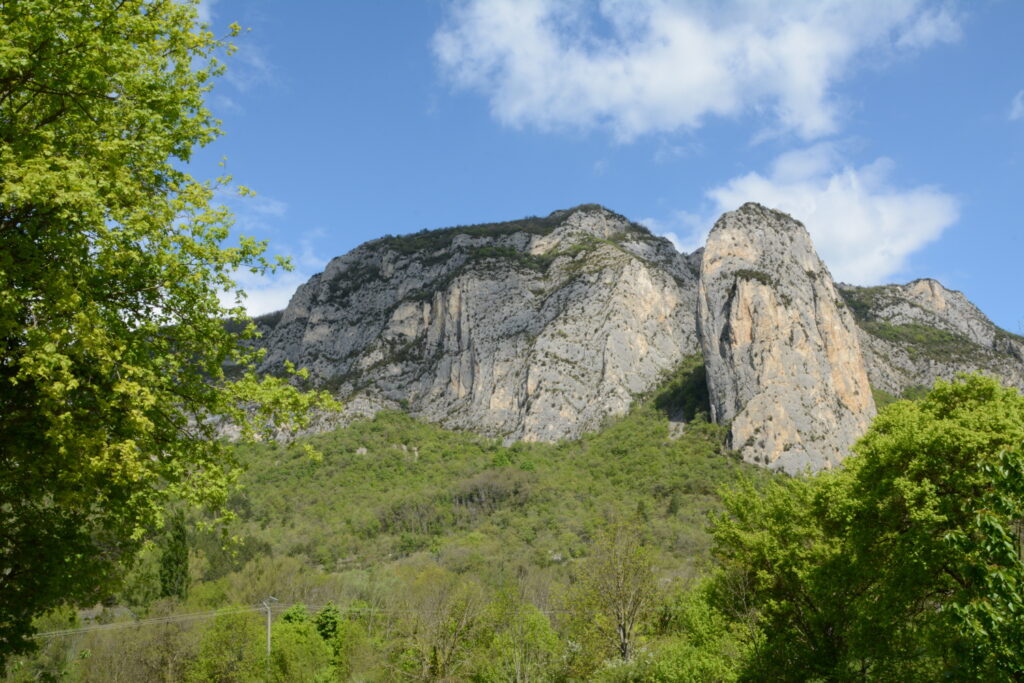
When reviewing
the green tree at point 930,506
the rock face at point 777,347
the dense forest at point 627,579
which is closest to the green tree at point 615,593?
the dense forest at point 627,579

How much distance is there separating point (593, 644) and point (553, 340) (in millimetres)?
103104

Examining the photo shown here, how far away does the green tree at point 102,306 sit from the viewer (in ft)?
20.7

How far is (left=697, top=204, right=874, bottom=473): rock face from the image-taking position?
Result: 94125mm

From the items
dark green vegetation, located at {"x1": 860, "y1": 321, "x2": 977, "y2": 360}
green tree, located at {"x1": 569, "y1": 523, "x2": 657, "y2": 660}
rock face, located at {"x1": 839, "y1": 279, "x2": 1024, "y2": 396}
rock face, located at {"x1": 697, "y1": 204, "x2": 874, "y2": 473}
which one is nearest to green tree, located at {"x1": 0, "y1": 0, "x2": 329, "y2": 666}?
green tree, located at {"x1": 569, "y1": 523, "x2": 657, "y2": 660}

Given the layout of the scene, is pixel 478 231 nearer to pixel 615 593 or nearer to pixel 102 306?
pixel 615 593

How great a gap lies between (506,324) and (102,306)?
130 m

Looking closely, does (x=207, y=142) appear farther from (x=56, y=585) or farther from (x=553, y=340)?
(x=553, y=340)

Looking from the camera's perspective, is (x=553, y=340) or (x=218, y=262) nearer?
(x=218, y=262)

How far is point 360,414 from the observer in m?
129

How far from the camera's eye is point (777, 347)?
100688 millimetres

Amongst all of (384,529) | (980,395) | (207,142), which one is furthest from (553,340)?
(207,142)

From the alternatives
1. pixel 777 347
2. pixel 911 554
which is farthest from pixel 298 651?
pixel 777 347

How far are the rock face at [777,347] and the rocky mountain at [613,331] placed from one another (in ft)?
0.82

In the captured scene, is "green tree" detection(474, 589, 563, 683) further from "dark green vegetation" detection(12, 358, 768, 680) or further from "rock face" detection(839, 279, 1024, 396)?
"rock face" detection(839, 279, 1024, 396)
